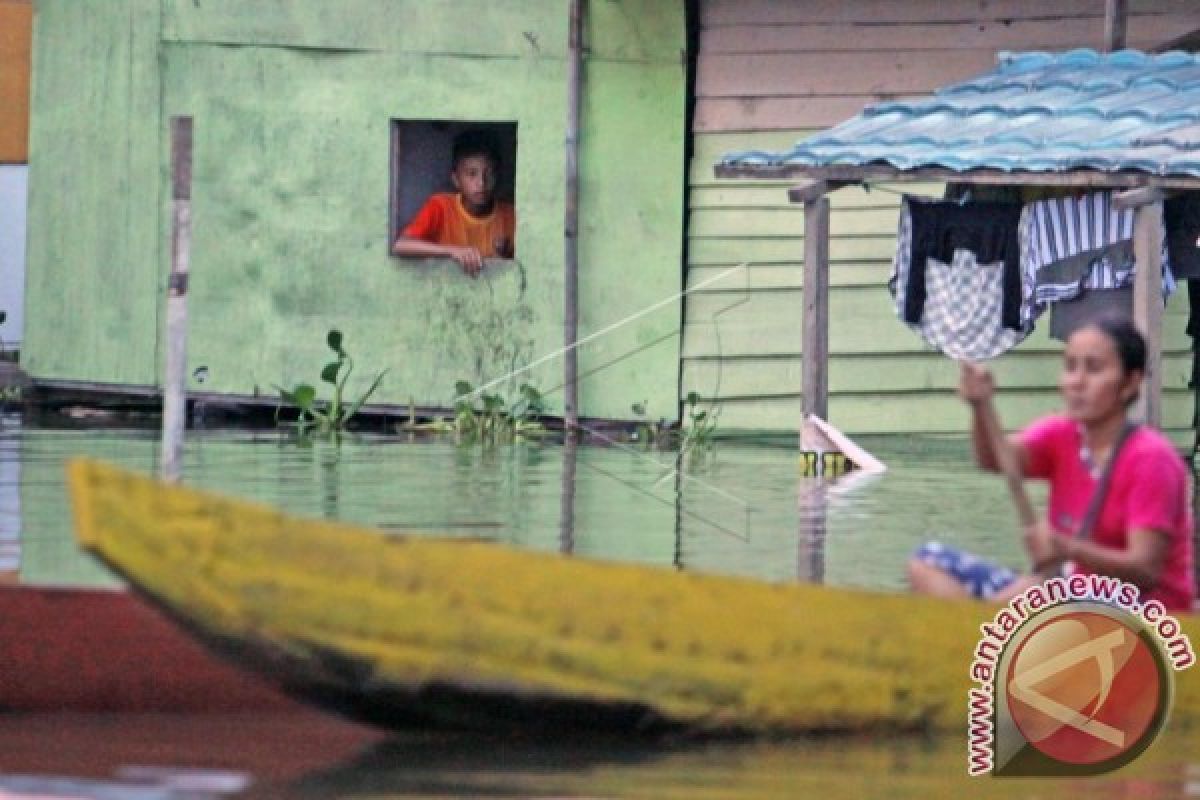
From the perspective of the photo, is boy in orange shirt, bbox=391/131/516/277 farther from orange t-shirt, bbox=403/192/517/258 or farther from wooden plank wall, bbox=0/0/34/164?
wooden plank wall, bbox=0/0/34/164

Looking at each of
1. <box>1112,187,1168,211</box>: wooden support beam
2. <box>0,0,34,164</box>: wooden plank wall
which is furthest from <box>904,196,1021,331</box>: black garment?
<box>0,0,34,164</box>: wooden plank wall

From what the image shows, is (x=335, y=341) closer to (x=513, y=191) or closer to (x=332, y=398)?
(x=332, y=398)

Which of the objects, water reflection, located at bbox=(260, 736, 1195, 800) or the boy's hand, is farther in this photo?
the boy's hand

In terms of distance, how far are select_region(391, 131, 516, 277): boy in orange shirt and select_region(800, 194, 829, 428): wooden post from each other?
130 inches

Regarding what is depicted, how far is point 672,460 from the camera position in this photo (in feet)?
54.4

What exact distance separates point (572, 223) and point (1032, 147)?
182 inches

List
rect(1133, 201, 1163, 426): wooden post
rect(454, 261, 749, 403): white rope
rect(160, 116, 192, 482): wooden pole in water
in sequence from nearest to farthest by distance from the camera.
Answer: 1. rect(160, 116, 192, 482): wooden pole in water
2. rect(1133, 201, 1163, 426): wooden post
3. rect(454, 261, 749, 403): white rope

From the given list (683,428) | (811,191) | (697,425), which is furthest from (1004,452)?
(683,428)

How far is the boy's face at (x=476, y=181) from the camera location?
1869 cm

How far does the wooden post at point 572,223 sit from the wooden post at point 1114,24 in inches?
141

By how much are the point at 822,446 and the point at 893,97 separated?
9.17 ft

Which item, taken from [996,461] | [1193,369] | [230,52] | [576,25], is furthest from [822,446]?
[996,461]

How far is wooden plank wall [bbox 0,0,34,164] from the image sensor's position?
2042cm

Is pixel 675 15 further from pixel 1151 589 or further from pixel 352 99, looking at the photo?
pixel 1151 589
